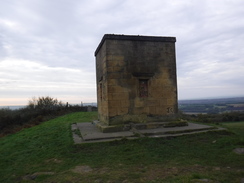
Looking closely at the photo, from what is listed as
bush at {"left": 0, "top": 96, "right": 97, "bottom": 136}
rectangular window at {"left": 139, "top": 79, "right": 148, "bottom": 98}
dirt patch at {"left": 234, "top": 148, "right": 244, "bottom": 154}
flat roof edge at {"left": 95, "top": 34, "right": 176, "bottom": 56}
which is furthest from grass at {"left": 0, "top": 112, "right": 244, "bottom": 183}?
bush at {"left": 0, "top": 96, "right": 97, "bottom": 136}

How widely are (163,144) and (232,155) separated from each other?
199cm

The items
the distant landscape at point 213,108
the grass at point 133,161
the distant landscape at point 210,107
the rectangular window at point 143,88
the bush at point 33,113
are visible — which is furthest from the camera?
the distant landscape at point 213,108

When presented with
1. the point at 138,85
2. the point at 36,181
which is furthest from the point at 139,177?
the point at 138,85

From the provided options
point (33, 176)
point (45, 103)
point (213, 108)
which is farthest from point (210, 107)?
point (33, 176)

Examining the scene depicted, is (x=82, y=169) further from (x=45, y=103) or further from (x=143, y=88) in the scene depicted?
(x=45, y=103)

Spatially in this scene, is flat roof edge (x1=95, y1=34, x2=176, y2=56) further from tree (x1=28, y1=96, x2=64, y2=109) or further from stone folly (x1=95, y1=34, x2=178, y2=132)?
tree (x1=28, y1=96, x2=64, y2=109)

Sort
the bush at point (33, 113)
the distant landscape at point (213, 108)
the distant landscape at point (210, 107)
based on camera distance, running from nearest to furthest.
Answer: the bush at point (33, 113) → the distant landscape at point (210, 107) → the distant landscape at point (213, 108)

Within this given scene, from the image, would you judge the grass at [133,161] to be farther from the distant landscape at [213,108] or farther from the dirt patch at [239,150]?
the distant landscape at [213,108]

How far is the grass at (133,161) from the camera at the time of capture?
4260 millimetres

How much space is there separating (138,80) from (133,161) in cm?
421

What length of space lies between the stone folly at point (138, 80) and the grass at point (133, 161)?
190 cm

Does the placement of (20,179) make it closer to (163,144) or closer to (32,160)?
(32,160)

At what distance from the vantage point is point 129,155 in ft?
18.7

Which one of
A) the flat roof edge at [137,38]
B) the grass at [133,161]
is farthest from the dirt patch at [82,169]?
the flat roof edge at [137,38]
